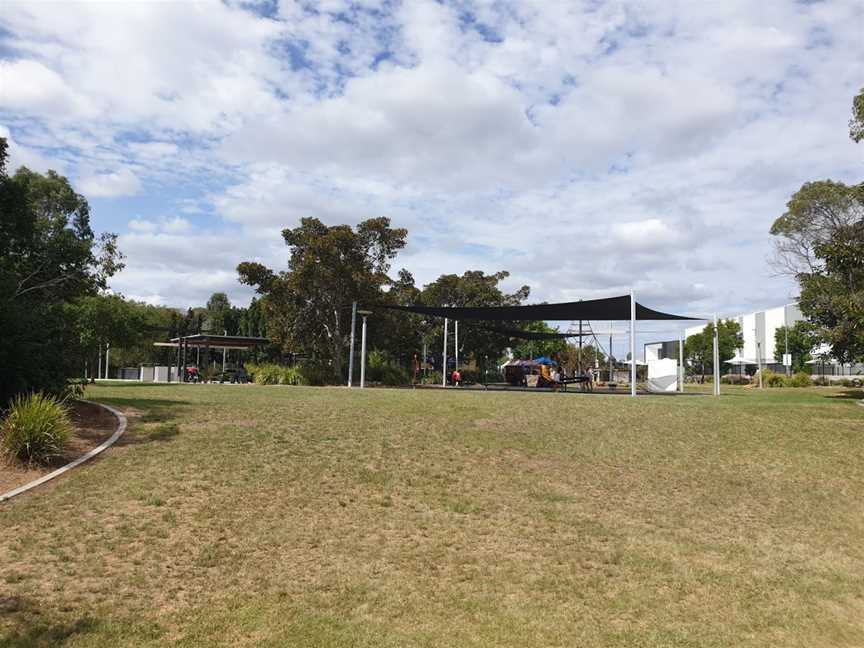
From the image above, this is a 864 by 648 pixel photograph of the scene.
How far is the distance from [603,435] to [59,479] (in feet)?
25.7

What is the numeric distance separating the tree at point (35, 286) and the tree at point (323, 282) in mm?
7124

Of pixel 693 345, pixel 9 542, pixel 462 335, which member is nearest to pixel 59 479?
pixel 9 542

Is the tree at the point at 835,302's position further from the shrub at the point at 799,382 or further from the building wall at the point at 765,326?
the building wall at the point at 765,326

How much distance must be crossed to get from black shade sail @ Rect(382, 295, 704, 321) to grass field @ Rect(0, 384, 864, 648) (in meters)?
8.28

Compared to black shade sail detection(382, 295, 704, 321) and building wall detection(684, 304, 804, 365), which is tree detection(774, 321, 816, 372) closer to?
building wall detection(684, 304, 804, 365)

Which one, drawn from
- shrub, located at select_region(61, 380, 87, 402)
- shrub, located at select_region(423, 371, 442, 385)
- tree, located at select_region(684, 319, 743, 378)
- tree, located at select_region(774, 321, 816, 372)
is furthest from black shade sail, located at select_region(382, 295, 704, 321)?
tree, located at select_region(774, 321, 816, 372)

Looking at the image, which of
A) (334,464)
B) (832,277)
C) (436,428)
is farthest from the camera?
(832,277)

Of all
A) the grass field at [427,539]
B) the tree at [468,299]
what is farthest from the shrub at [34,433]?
the tree at [468,299]

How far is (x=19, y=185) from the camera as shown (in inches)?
507

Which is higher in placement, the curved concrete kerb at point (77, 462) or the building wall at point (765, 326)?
the building wall at point (765, 326)

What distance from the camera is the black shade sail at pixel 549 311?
18641 mm

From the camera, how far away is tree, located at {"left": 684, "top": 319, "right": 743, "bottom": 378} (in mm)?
52375

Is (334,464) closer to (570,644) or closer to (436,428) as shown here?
(436,428)

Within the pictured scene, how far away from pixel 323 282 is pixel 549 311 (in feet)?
28.9
